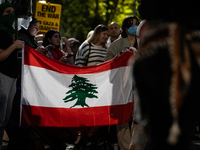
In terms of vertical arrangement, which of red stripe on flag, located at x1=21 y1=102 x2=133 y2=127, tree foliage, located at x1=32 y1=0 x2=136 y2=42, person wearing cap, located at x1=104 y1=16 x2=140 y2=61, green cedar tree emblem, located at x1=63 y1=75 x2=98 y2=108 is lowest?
red stripe on flag, located at x1=21 y1=102 x2=133 y2=127

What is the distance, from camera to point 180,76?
296 cm

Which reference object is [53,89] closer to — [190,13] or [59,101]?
[59,101]

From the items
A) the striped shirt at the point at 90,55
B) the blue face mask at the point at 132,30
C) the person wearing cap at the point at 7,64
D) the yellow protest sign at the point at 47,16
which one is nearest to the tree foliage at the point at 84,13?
Answer: the yellow protest sign at the point at 47,16

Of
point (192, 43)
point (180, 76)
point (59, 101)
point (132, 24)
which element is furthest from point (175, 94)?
point (132, 24)

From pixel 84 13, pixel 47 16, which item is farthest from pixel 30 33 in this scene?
pixel 84 13

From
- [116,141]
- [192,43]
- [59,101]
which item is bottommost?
[116,141]

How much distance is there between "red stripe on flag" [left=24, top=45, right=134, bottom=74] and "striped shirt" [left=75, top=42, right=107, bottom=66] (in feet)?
2.91

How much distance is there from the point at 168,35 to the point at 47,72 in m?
3.99

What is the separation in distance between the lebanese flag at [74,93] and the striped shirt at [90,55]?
0.89 meters

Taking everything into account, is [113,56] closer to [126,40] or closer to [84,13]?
[126,40]

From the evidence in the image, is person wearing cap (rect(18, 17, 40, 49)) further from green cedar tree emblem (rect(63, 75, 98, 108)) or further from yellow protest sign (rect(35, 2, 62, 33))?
yellow protest sign (rect(35, 2, 62, 33))

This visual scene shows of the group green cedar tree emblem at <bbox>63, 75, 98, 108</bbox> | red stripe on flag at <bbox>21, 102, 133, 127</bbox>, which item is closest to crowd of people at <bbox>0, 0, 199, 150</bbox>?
red stripe on flag at <bbox>21, 102, 133, 127</bbox>

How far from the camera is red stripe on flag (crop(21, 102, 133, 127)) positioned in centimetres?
656

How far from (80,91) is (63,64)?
0.50m
